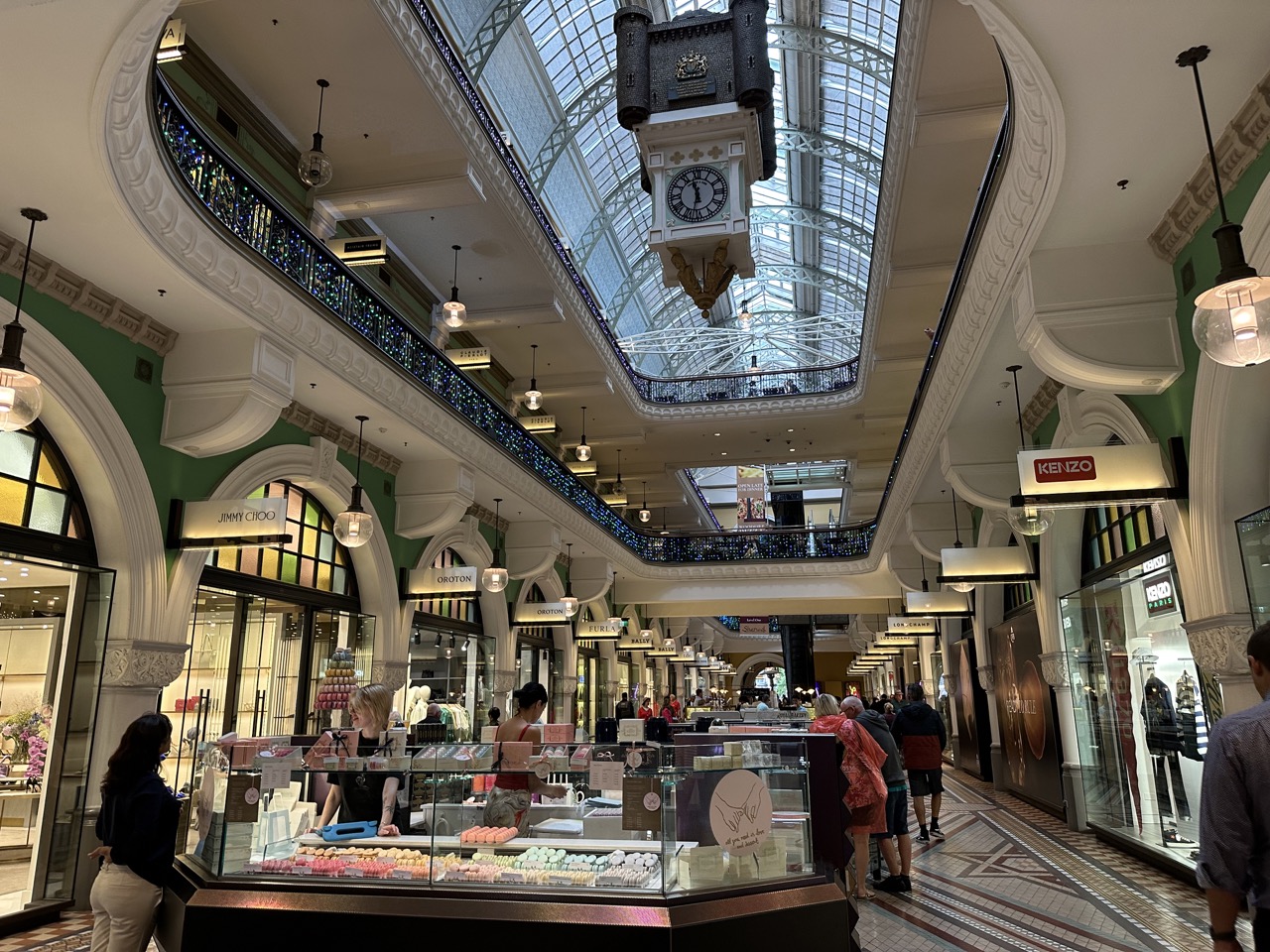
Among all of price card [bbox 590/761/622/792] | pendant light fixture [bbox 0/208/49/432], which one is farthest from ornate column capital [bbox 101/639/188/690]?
price card [bbox 590/761/622/792]

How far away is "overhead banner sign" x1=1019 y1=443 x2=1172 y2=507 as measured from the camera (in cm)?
606

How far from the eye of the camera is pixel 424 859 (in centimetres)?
404

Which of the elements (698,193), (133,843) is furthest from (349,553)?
(133,843)

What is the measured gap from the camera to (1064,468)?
6.22 meters

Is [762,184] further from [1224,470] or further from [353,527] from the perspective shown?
[1224,470]

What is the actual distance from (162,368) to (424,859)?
17.3ft

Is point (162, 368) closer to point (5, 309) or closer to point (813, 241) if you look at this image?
point (5, 309)

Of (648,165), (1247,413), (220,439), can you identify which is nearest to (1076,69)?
(1247,413)

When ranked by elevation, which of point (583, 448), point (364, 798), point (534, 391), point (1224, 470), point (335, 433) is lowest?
point (364, 798)

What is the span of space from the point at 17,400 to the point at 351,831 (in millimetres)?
2735

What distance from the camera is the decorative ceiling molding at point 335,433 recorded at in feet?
29.8

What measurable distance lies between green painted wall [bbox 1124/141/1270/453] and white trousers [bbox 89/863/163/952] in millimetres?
6488

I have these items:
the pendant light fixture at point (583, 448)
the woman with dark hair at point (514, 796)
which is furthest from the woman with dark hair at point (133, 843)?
the pendant light fixture at point (583, 448)

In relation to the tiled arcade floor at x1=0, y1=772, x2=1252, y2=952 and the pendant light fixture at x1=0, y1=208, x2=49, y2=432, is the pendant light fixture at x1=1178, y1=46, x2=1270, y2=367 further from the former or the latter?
the pendant light fixture at x1=0, y1=208, x2=49, y2=432
